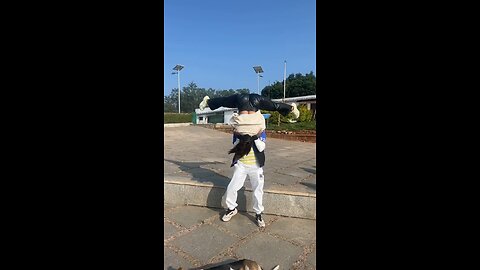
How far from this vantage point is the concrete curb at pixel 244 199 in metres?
2.95

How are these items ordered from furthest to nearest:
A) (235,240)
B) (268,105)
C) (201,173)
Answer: (201,173) < (268,105) < (235,240)

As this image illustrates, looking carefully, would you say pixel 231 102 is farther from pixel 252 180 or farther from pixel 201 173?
pixel 201 173

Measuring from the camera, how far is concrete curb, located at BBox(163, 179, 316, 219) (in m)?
2.95

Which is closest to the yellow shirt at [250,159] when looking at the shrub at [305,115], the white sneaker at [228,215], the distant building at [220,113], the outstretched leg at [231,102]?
the outstretched leg at [231,102]

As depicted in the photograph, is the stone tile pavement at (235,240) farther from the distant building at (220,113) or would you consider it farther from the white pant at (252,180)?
the distant building at (220,113)

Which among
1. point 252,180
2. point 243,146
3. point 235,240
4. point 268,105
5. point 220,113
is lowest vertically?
point 235,240

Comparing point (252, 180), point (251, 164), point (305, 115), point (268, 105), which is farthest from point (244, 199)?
point (305, 115)

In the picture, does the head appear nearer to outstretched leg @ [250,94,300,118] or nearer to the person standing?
the person standing

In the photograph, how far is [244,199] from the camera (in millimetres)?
3143

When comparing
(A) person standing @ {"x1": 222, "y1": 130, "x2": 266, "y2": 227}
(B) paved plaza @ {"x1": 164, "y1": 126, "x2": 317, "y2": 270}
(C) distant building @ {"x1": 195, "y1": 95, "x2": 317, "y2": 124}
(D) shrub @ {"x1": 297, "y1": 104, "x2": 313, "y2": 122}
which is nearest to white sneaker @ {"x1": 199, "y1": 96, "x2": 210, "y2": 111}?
(A) person standing @ {"x1": 222, "y1": 130, "x2": 266, "y2": 227}
